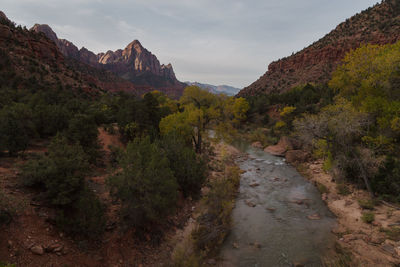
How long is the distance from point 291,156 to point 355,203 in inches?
478

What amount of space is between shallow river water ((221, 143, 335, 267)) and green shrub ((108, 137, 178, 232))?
158 inches

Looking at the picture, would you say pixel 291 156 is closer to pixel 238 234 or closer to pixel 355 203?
pixel 355 203

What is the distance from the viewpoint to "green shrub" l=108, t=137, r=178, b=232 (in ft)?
28.5

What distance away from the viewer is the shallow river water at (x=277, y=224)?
9.36 m

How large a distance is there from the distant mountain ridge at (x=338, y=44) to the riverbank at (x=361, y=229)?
58.7 m

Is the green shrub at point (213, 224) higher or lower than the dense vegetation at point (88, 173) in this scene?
lower

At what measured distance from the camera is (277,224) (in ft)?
39.9

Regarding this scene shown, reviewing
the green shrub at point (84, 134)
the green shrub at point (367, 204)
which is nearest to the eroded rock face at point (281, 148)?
the green shrub at point (367, 204)

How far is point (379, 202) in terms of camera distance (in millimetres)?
12336

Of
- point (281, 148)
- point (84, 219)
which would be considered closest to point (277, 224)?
point (84, 219)

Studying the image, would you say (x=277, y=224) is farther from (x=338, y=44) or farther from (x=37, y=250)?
(x=338, y=44)

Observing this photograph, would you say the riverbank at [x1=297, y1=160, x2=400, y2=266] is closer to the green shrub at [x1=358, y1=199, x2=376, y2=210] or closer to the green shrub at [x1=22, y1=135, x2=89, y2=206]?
the green shrub at [x1=358, y1=199, x2=376, y2=210]

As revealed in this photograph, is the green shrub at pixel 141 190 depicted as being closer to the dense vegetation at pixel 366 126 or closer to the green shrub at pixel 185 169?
the green shrub at pixel 185 169

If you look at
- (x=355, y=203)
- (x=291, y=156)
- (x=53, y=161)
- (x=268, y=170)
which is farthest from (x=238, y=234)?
(x=291, y=156)
